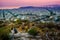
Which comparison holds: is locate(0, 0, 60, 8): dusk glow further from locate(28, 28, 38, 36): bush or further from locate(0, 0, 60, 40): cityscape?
locate(28, 28, 38, 36): bush

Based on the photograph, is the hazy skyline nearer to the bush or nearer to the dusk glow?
the dusk glow

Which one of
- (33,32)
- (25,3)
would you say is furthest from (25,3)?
(33,32)

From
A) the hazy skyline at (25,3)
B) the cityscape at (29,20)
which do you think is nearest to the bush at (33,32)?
the cityscape at (29,20)

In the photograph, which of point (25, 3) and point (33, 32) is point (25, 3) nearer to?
point (25, 3)

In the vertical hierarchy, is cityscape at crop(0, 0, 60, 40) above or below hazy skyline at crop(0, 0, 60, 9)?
below

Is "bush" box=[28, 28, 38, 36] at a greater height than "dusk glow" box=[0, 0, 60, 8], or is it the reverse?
"dusk glow" box=[0, 0, 60, 8]

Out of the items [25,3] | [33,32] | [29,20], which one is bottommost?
[33,32]

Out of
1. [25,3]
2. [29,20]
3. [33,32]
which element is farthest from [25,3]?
[33,32]

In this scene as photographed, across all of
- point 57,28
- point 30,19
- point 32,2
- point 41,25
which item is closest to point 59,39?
point 57,28

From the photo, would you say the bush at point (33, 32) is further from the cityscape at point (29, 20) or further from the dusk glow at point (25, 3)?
the dusk glow at point (25, 3)

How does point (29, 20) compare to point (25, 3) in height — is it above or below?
below

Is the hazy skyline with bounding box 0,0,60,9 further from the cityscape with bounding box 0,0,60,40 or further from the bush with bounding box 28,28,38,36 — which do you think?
the bush with bounding box 28,28,38,36

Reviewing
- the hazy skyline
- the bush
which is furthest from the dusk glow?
the bush
